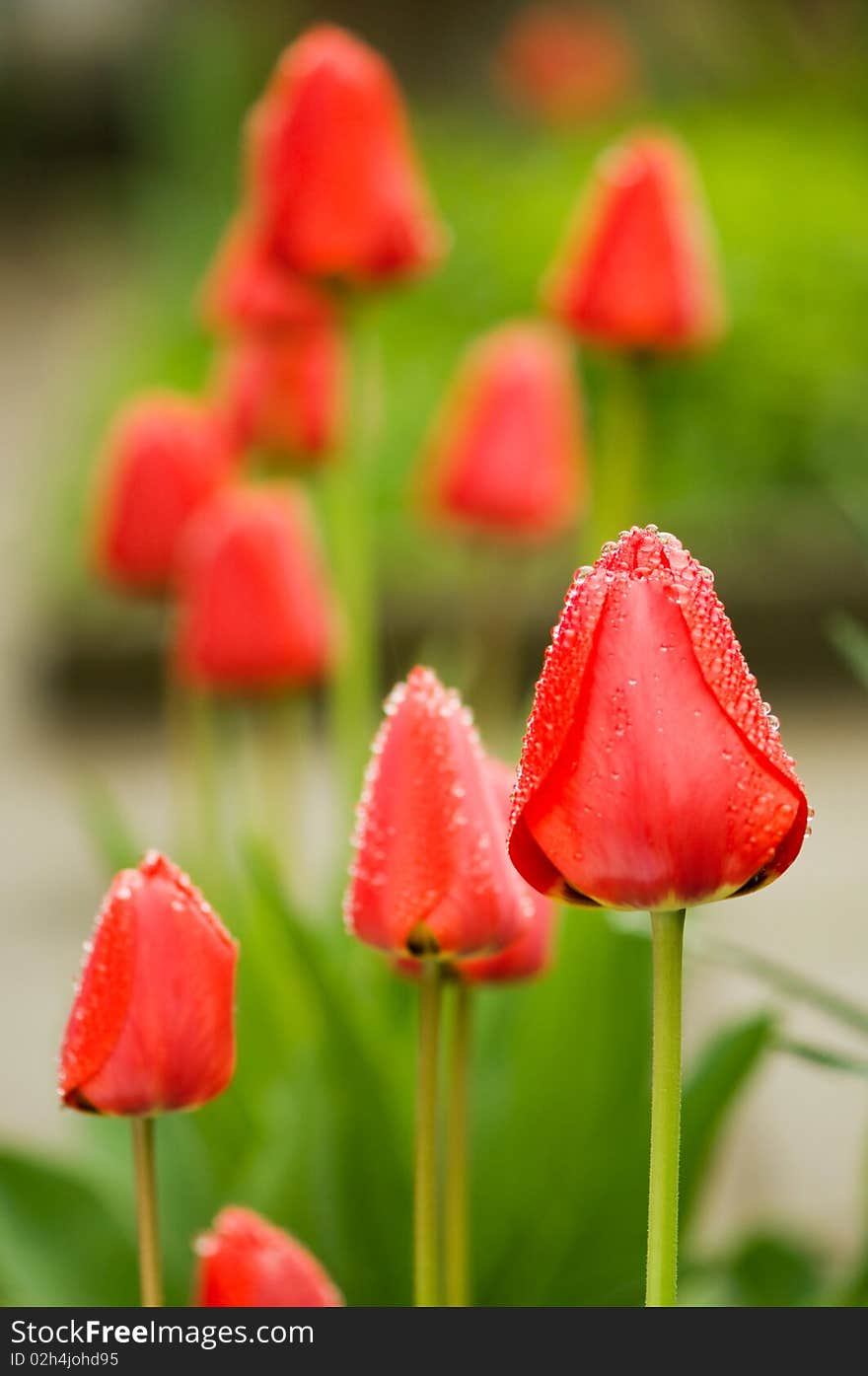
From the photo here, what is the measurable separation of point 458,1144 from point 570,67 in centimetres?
689

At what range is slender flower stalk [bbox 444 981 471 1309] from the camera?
2.21ft

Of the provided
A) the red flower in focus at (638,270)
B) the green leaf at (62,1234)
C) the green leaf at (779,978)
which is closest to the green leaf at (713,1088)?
the green leaf at (779,978)

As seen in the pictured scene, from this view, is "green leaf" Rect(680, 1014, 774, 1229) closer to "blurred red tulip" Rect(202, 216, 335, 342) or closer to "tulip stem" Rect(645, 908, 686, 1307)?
Answer: "tulip stem" Rect(645, 908, 686, 1307)

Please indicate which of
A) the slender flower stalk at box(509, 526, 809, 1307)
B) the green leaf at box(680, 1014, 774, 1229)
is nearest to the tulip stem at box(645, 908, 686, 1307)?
the slender flower stalk at box(509, 526, 809, 1307)

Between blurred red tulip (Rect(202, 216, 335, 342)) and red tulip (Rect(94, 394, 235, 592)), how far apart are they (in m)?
0.07

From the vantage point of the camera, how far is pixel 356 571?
127 centimetres

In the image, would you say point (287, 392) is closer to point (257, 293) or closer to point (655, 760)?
point (257, 293)

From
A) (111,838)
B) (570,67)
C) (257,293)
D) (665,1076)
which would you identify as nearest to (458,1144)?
(665,1076)

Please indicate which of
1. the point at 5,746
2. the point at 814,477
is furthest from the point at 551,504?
the point at 814,477

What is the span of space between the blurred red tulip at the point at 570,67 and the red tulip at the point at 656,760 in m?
6.55

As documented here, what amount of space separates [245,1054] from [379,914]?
52 centimetres

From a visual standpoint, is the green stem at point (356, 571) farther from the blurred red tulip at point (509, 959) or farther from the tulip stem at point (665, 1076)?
the tulip stem at point (665, 1076)

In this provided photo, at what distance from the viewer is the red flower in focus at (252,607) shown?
1.23m

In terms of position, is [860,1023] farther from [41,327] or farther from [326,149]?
[41,327]
